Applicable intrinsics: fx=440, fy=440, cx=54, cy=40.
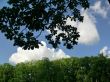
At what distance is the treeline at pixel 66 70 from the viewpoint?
52250mm

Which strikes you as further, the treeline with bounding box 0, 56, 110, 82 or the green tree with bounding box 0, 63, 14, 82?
the green tree with bounding box 0, 63, 14, 82

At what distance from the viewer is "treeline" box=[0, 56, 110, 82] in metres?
52.2

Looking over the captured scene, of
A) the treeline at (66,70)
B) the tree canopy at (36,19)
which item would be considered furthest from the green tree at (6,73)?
the tree canopy at (36,19)

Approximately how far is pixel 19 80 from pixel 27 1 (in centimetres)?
4496

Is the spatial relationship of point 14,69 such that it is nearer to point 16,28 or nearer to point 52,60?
point 52,60

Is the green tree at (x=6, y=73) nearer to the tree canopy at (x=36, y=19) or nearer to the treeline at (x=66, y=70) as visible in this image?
the treeline at (x=66, y=70)

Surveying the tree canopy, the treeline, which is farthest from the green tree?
the tree canopy

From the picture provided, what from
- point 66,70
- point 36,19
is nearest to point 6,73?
point 66,70

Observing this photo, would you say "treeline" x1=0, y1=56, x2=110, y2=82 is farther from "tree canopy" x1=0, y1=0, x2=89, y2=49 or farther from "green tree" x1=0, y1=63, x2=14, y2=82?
"tree canopy" x1=0, y1=0, x2=89, y2=49

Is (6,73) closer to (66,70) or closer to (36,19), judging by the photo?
(66,70)

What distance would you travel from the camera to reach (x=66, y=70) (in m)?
53.7

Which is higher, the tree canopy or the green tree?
the green tree

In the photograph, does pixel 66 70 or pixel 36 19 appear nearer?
pixel 36 19

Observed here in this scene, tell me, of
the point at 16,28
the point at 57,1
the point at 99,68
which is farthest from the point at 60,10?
the point at 99,68
